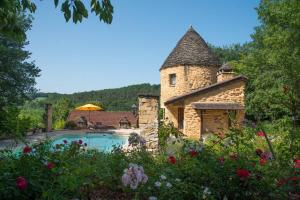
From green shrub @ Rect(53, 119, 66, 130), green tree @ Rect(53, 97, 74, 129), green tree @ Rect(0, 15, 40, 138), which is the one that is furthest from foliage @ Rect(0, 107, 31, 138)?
green tree @ Rect(53, 97, 74, 129)

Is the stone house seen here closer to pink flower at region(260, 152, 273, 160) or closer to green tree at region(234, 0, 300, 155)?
green tree at region(234, 0, 300, 155)

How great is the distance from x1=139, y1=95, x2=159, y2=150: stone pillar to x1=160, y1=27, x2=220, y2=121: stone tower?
14310 millimetres

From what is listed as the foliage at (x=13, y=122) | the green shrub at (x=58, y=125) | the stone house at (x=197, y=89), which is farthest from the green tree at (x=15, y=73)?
the foliage at (x=13, y=122)

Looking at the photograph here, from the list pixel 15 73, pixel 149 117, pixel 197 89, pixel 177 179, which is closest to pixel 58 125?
pixel 15 73

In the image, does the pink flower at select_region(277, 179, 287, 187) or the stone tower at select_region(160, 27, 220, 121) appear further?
the stone tower at select_region(160, 27, 220, 121)

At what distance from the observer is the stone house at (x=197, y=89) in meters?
21.0

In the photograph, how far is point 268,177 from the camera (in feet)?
14.3

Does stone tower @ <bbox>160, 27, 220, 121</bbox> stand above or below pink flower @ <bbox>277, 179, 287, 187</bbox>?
above

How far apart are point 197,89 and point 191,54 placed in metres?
3.50

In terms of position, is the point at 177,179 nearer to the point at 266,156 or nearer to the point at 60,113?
the point at 266,156

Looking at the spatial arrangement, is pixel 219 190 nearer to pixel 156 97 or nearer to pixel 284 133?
pixel 284 133

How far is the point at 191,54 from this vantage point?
25.7 m

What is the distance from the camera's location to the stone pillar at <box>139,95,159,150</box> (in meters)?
10.2

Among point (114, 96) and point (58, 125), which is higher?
point (114, 96)
